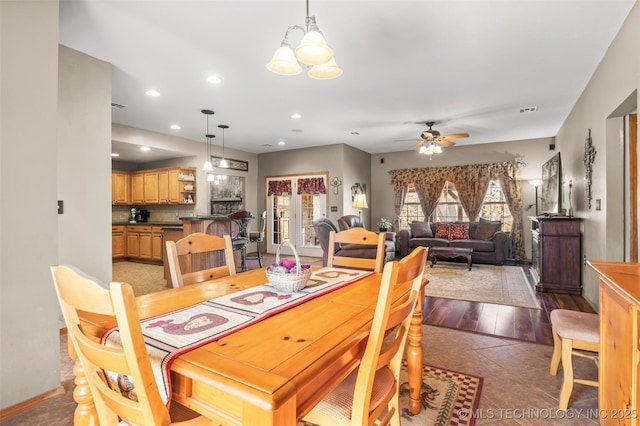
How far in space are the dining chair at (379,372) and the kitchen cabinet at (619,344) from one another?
0.74m

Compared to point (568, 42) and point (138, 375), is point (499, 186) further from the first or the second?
point (138, 375)

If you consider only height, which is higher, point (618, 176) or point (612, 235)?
point (618, 176)

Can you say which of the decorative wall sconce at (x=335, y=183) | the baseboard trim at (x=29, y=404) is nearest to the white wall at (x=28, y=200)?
the baseboard trim at (x=29, y=404)

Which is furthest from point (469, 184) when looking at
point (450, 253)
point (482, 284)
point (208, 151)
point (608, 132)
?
point (208, 151)

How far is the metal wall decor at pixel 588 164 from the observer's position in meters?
3.78

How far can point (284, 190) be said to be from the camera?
8297mm

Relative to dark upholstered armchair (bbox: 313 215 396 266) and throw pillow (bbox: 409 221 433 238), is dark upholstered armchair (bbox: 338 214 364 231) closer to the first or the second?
dark upholstered armchair (bbox: 313 215 396 266)

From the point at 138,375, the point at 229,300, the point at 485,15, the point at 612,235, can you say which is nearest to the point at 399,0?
the point at 485,15

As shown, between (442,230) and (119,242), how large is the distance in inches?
297

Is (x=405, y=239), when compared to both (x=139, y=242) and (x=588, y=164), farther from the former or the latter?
(x=139, y=242)

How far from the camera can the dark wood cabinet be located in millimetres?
4324

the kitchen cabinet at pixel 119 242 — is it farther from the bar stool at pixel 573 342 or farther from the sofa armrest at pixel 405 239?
the bar stool at pixel 573 342

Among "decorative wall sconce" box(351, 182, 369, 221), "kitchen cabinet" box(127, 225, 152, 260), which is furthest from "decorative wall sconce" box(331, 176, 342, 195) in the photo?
"kitchen cabinet" box(127, 225, 152, 260)

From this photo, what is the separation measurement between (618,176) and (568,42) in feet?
4.69
